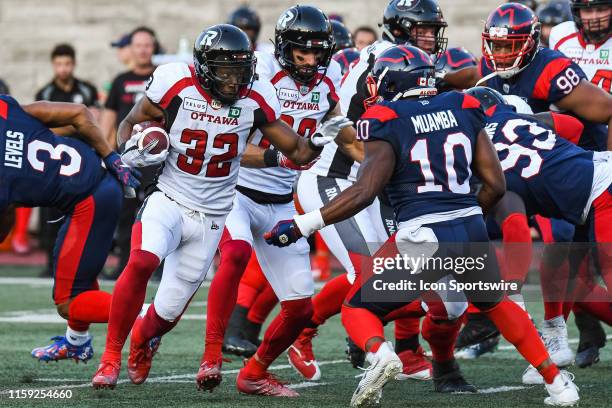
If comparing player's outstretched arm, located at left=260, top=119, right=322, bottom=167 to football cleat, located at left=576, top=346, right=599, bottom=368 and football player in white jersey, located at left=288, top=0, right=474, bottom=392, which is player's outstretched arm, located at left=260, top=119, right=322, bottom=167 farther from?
football cleat, located at left=576, top=346, right=599, bottom=368

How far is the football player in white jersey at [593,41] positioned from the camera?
25.3 ft

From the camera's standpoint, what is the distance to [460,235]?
5609 millimetres

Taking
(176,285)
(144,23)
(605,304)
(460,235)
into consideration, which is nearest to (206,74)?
(176,285)

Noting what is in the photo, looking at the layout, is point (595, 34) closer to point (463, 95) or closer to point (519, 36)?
point (519, 36)

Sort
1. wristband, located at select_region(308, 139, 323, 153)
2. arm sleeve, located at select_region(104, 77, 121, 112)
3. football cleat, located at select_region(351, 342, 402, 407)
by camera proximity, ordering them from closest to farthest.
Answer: football cleat, located at select_region(351, 342, 402, 407) < wristband, located at select_region(308, 139, 323, 153) < arm sleeve, located at select_region(104, 77, 121, 112)

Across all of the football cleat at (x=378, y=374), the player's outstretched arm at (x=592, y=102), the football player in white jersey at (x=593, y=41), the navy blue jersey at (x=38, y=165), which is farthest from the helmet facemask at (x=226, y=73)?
the football player in white jersey at (x=593, y=41)

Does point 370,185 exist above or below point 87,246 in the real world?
above

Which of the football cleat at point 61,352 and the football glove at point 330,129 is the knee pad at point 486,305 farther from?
the football cleat at point 61,352

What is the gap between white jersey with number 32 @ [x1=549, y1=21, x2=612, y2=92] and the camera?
7781 mm

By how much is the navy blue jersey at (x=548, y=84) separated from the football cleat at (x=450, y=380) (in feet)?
5.33

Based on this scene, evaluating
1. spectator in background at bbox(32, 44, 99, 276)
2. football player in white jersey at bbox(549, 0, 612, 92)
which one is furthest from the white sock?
spectator in background at bbox(32, 44, 99, 276)

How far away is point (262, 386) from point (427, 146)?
1460 millimetres

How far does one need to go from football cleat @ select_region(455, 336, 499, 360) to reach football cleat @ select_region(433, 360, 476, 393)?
1.53 metres

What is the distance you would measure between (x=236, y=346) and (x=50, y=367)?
109 centimetres
